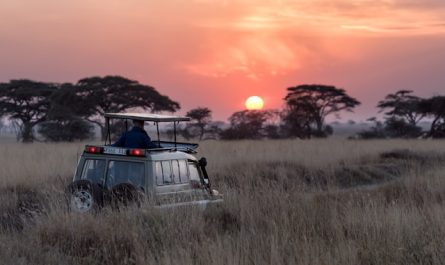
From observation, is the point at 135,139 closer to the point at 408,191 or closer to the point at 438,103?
the point at 408,191

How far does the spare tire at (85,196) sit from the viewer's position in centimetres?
870

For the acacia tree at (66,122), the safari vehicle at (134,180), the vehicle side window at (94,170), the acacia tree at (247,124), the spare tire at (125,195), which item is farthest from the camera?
the acacia tree at (247,124)

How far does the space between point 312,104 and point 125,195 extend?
4618 centimetres

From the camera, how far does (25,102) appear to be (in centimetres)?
4384

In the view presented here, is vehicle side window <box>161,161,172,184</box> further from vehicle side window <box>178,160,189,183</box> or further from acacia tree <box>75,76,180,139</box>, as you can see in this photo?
acacia tree <box>75,76,180,139</box>

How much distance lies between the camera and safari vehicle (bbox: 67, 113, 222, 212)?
868 cm

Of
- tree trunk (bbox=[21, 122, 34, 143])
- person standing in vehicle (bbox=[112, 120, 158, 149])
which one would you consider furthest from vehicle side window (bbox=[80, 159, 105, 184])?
tree trunk (bbox=[21, 122, 34, 143])

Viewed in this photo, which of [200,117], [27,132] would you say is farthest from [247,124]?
[27,132]

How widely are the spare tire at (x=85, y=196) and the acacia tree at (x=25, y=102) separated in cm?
3455

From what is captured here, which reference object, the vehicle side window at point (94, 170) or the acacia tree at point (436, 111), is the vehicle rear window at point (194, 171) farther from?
the acacia tree at point (436, 111)

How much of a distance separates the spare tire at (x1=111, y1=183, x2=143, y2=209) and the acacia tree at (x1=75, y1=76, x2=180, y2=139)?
107ft

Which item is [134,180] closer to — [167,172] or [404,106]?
[167,172]

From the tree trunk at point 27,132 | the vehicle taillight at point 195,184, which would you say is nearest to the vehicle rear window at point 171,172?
the vehicle taillight at point 195,184

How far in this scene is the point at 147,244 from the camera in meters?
7.14
